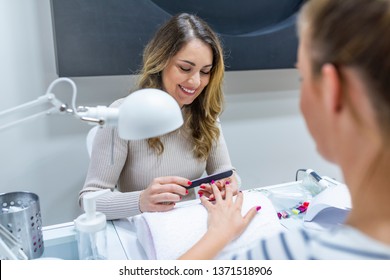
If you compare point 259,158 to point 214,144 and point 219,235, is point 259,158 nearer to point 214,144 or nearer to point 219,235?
point 214,144

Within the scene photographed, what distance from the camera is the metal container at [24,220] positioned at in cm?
62

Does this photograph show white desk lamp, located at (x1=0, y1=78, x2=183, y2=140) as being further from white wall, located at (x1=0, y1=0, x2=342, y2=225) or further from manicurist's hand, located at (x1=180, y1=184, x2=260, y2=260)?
white wall, located at (x1=0, y1=0, x2=342, y2=225)

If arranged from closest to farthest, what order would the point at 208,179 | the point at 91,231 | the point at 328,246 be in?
1. the point at 328,246
2. the point at 91,231
3. the point at 208,179

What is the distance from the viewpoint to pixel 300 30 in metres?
0.42

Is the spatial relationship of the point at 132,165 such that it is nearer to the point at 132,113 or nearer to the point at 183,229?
the point at 183,229

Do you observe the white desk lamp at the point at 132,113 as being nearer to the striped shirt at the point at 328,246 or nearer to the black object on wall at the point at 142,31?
the striped shirt at the point at 328,246

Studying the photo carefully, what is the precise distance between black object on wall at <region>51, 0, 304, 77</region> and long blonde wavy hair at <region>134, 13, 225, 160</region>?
0.24 metres

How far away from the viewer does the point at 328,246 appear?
381mm

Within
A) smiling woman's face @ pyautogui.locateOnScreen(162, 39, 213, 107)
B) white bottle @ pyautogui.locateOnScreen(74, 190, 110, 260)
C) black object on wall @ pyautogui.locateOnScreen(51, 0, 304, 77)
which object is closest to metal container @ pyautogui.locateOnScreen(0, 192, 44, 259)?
white bottle @ pyautogui.locateOnScreen(74, 190, 110, 260)

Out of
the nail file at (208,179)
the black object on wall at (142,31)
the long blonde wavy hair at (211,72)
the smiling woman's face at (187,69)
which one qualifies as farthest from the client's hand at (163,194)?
the black object on wall at (142,31)

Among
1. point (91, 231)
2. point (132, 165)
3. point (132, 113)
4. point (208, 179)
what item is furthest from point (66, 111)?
point (132, 165)

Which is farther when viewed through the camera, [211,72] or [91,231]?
[211,72]

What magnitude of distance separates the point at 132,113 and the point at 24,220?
1.15 feet

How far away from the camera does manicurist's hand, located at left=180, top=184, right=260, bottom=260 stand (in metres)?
0.61
